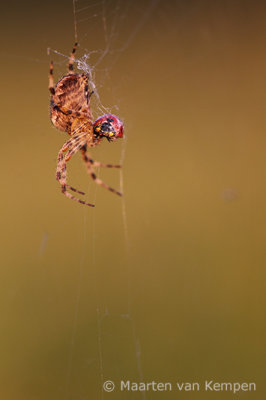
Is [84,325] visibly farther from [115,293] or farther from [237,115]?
[237,115]

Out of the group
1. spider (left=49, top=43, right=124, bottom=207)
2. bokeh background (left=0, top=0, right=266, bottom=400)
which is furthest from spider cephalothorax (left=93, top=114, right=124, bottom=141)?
bokeh background (left=0, top=0, right=266, bottom=400)

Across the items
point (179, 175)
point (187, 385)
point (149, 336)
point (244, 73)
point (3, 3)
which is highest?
point (3, 3)

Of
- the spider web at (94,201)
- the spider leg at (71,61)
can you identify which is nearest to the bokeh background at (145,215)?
the spider web at (94,201)

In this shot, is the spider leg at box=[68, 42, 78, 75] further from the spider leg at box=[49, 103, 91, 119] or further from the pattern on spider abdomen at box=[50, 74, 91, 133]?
the spider leg at box=[49, 103, 91, 119]

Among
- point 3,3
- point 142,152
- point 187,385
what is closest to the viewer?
point 187,385

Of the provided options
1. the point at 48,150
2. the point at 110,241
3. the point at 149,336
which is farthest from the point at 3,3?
the point at 149,336

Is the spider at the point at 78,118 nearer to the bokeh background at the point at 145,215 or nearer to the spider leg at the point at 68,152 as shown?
the spider leg at the point at 68,152
